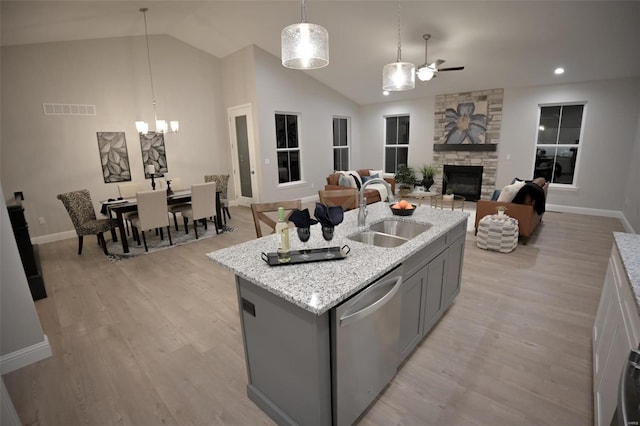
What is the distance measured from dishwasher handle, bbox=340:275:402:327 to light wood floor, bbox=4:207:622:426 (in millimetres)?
742

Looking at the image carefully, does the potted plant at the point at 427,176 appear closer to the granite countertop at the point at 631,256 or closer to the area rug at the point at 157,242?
the area rug at the point at 157,242

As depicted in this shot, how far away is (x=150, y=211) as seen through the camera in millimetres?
4434

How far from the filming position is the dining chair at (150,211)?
4312mm

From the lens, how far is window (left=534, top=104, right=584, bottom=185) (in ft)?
20.5

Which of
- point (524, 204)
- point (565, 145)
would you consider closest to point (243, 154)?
point (524, 204)

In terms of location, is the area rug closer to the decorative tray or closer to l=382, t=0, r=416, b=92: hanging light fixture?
the decorative tray

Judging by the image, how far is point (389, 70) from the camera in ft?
8.74

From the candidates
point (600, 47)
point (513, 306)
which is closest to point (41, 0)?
point (513, 306)

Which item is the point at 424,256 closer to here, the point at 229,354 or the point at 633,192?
the point at 229,354

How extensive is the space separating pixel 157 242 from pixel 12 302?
2.85 m

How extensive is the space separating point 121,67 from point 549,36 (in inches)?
288

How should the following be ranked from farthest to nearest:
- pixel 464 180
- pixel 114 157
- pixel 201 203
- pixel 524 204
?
1. pixel 464 180
2. pixel 114 157
3. pixel 201 203
4. pixel 524 204

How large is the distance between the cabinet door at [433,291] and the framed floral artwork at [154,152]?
5.78m

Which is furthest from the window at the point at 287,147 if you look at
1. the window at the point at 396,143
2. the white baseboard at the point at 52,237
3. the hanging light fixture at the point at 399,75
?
the hanging light fixture at the point at 399,75
